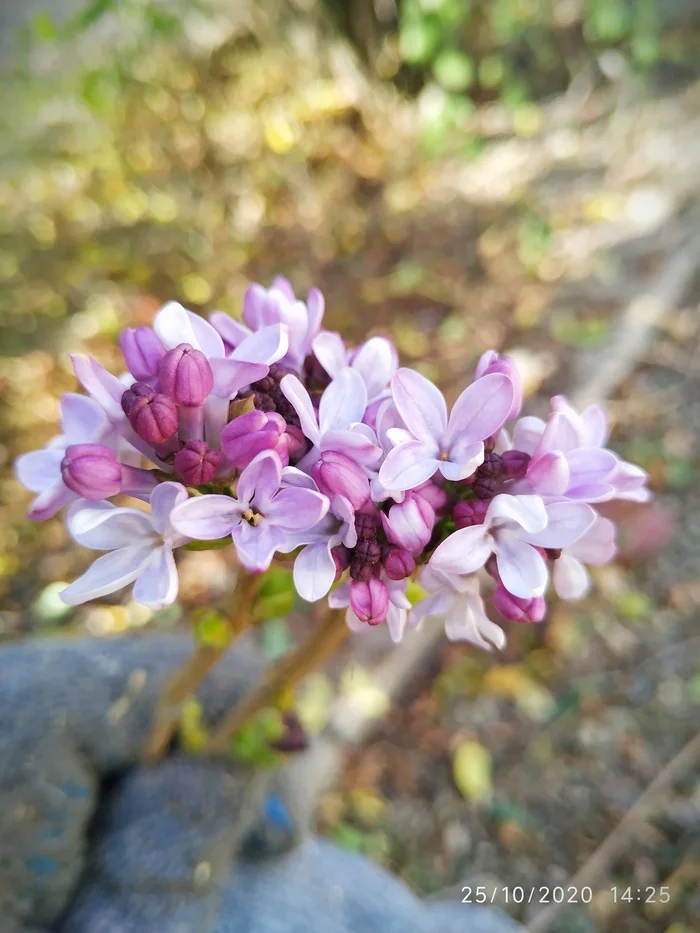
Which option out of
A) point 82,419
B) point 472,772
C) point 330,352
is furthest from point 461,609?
point 472,772

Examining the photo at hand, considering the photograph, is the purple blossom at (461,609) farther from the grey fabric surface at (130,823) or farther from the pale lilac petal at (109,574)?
the grey fabric surface at (130,823)

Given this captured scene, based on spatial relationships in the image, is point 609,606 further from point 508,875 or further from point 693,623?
point 508,875

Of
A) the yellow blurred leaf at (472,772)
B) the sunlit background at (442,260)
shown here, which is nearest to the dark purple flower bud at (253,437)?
the sunlit background at (442,260)

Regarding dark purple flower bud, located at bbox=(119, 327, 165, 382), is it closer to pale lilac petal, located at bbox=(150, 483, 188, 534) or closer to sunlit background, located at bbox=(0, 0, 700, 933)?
pale lilac petal, located at bbox=(150, 483, 188, 534)

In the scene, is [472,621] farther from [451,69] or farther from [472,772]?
[451,69]

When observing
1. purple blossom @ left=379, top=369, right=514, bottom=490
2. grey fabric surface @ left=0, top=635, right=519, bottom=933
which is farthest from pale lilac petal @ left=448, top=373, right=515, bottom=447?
grey fabric surface @ left=0, top=635, right=519, bottom=933

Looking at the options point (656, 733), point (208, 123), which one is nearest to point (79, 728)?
point (656, 733)
